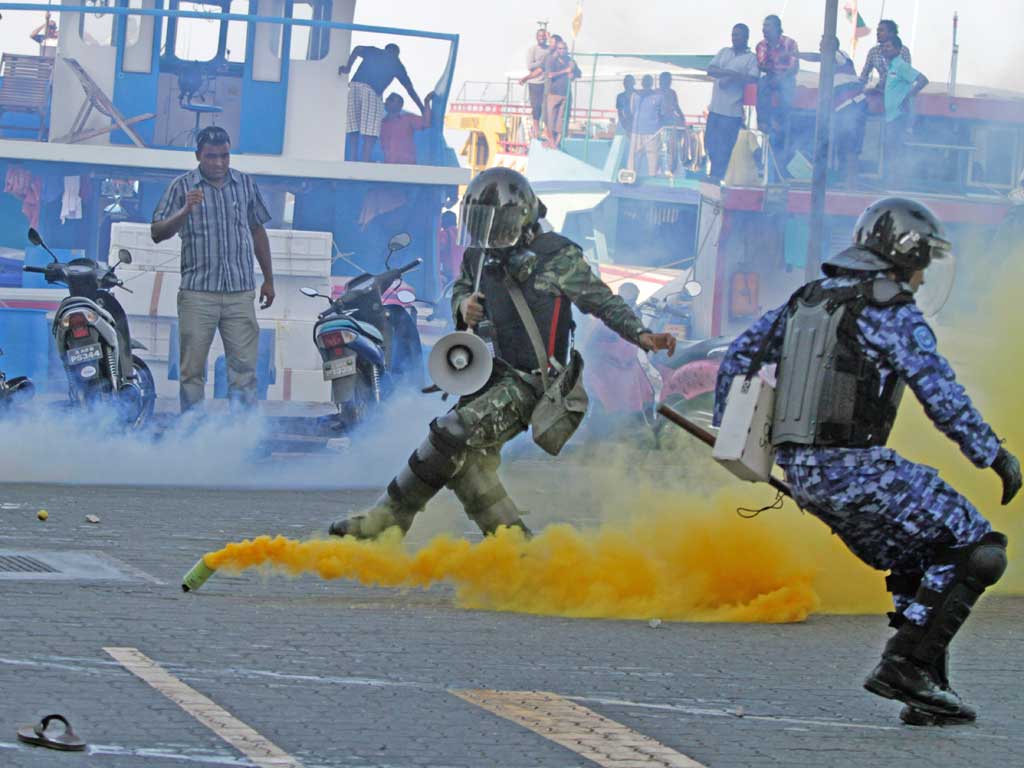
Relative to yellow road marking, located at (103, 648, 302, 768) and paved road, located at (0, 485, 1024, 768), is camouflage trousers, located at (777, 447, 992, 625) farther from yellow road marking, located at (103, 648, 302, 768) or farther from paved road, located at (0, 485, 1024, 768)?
yellow road marking, located at (103, 648, 302, 768)

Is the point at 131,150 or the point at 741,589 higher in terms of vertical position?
the point at 131,150

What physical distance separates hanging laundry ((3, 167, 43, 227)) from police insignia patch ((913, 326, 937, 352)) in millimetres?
9188

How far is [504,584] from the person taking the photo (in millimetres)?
7723

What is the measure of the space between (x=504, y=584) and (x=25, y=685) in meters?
2.53

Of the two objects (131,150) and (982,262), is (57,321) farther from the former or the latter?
(982,262)

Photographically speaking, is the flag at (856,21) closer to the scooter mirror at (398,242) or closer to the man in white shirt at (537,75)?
the man in white shirt at (537,75)

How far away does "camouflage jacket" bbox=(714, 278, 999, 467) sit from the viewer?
5.82 metres

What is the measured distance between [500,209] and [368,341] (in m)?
6.07

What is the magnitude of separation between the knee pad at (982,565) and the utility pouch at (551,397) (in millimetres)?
2652

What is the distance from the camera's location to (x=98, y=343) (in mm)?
13414

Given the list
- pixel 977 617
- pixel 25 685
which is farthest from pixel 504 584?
pixel 25 685

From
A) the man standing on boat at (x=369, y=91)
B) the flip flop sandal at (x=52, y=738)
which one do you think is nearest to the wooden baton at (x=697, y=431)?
the flip flop sandal at (x=52, y=738)

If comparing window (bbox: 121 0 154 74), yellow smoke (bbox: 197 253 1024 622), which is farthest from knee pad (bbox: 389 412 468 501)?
window (bbox: 121 0 154 74)

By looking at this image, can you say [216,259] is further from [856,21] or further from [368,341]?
[856,21]
